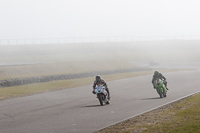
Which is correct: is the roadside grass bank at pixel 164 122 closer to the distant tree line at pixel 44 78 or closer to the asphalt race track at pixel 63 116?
the asphalt race track at pixel 63 116

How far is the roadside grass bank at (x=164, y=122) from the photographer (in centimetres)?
1091

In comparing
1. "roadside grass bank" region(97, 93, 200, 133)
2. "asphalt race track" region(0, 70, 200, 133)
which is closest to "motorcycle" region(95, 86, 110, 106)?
"asphalt race track" region(0, 70, 200, 133)

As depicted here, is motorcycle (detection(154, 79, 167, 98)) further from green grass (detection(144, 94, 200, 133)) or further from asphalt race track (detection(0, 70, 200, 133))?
green grass (detection(144, 94, 200, 133))

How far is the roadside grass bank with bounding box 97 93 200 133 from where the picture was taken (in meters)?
10.9

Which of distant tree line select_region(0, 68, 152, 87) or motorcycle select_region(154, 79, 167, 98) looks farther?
distant tree line select_region(0, 68, 152, 87)

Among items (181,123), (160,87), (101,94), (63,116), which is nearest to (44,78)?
(160,87)

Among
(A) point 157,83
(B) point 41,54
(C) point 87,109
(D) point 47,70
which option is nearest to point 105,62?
(D) point 47,70

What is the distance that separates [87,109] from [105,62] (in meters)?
40.2

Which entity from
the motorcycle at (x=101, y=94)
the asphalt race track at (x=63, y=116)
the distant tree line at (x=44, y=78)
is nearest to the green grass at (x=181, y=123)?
the asphalt race track at (x=63, y=116)

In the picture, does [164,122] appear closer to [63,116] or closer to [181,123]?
[181,123]

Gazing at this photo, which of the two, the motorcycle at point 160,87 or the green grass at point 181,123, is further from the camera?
the motorcycle at point 160,87

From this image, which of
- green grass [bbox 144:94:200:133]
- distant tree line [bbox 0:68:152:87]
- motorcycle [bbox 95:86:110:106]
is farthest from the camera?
distant tree line [bbox 0:68:152:87]

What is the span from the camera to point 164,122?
12.3 meters

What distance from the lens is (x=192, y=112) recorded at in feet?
46.7
